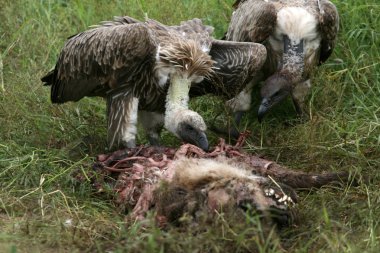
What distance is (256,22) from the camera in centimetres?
681

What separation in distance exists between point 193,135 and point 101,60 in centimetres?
84

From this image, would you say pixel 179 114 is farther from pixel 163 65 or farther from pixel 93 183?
pixel 93 183

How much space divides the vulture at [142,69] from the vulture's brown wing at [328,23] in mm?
927

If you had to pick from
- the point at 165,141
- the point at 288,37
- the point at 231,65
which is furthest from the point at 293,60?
the point at 165,141

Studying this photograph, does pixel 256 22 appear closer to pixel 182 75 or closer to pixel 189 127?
pixel 182 75

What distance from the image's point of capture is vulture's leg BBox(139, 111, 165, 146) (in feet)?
20.5

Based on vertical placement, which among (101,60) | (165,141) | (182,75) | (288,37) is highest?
(101,60)

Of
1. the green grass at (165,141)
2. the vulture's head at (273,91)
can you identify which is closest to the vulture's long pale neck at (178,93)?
the green grass at (165,141)

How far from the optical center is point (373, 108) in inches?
249

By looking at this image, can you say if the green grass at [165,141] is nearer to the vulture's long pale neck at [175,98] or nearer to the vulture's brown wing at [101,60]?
the vulture's brown wing at [101,60]

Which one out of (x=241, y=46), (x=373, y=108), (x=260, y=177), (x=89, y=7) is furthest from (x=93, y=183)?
(x=89, y=7)

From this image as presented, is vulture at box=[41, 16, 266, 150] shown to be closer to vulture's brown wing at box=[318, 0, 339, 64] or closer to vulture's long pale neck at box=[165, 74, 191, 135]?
vulture's long pale neck at box=[165, 74, 191, 135]

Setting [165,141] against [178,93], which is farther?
[165,141]

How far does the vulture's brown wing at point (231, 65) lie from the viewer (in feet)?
19.9
